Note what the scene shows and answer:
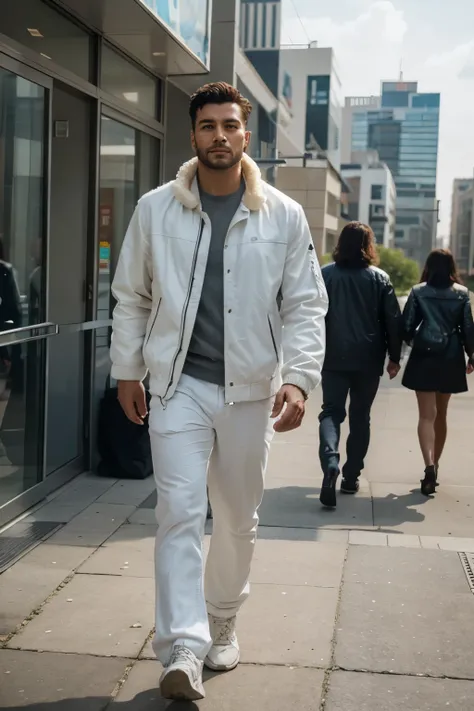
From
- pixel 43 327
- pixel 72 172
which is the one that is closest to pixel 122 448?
pixel 43 327

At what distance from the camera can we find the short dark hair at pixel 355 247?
23.5 feet

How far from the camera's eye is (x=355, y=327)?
7137 millimetres

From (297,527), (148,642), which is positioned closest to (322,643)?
(148,642)

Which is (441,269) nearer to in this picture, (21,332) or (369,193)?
Answer: (21,332)

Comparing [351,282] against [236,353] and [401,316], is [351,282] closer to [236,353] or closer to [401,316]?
[401,316]

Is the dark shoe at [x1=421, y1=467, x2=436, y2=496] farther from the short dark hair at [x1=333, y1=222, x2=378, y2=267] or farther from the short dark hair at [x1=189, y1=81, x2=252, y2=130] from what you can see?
the short dark hair at [x1=189, y1=81, x2=252, y2=130]

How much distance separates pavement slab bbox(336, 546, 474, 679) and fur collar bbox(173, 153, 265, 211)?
1781 mm

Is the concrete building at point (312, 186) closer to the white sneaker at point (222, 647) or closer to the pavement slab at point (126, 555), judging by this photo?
the pavement slab at point (126, 555)

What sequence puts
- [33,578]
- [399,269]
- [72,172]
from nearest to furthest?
[33,578] < [72,172] < [399,269]

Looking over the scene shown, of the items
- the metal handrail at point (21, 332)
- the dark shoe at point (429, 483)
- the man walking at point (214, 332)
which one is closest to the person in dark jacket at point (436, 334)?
the dark shoe at point (429, 483)

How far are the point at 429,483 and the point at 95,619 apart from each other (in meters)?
3.55

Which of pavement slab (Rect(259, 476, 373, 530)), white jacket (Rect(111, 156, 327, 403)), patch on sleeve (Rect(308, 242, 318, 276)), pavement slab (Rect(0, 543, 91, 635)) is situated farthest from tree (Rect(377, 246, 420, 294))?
white jacket (Rect(111, 156, 327, 403))

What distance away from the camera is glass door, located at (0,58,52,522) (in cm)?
600

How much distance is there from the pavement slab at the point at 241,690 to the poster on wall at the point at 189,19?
166 inches
